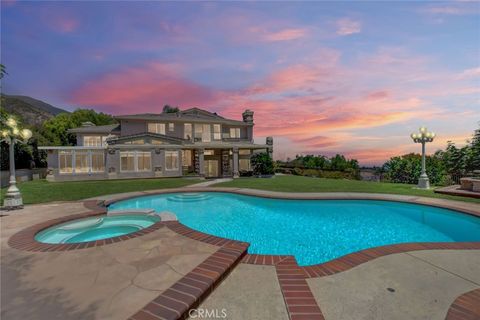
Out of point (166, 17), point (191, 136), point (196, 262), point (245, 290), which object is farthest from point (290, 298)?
point (191, 136)

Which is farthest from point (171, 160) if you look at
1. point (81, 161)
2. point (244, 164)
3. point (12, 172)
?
point (12, 172)

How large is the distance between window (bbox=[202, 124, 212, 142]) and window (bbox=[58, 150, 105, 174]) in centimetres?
1130

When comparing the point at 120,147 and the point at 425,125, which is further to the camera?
the point at 120,147

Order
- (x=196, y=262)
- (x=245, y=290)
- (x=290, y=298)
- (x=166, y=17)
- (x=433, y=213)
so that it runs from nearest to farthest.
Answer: (x=290, y=298) < (x=245, y=290) < (x=196, y=262) < (x=433, y=213) < (x=166, y=17)

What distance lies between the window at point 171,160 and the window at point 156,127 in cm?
403

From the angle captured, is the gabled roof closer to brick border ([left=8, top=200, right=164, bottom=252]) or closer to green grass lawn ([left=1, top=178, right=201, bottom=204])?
green grass lawn ([left=1, top=178, right=201, bottom=204])

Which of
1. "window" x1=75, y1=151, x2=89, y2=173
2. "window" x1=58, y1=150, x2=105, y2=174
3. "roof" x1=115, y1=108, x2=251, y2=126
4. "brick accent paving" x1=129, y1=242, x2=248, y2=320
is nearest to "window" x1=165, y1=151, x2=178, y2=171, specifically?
"roof" x1=115, y1=108, x2=251, y2=126

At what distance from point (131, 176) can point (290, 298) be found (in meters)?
21.8

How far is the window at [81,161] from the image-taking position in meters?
19.9

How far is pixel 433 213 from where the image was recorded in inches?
350

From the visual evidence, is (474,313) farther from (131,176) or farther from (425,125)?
(131,176)

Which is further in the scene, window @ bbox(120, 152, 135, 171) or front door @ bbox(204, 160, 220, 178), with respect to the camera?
front door @ bbox(204, 160, 220, 178)

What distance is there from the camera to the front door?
26.0 m

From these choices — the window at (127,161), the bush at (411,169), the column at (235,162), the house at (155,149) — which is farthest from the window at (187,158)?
the bush at (411,169)
